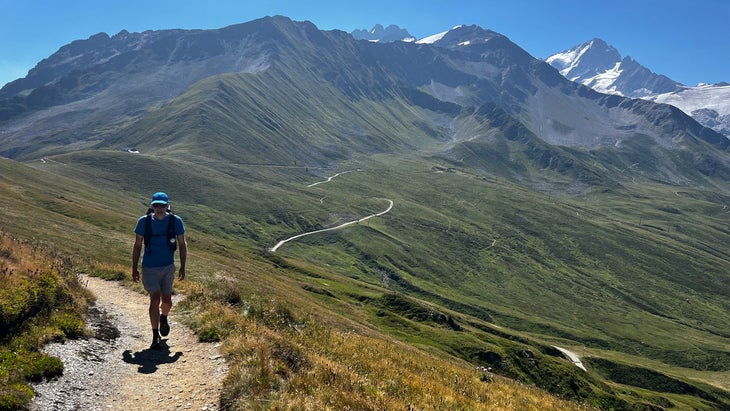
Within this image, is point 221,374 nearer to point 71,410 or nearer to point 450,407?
point 71,410

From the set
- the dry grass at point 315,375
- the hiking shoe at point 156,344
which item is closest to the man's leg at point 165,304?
the hiking shoe at point 156,344

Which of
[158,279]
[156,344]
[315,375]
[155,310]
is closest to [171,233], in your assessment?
[158,279]

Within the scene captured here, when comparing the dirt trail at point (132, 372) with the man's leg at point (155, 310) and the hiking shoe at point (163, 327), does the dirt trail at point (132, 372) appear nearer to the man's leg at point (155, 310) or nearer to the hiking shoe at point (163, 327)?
the hiking shoe at point (163, 327)

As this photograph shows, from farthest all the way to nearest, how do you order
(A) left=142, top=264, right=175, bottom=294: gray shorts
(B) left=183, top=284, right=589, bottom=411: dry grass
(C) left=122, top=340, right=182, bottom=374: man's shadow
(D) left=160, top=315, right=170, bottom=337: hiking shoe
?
(D) left=160, top=315, right=170, bottom=337: hiking shoe, (A) left=142, top=264, right=175, bottom=294: gray shorts, (C) left=122, top=340, right=182, bottom=374: man's shadow, (B) left=183, top=284, right=589, bottom=411: dry grass

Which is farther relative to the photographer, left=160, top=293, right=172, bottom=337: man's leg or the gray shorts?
left=160, top=293, right=172, bottom=337: man's leg

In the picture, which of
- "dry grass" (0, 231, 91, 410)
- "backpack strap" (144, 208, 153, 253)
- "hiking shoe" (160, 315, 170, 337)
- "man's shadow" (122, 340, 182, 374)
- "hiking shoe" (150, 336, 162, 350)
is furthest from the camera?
"hiking shoe" (160, 315, 170, 337)

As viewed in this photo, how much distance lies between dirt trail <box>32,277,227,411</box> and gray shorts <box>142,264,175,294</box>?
2004mm

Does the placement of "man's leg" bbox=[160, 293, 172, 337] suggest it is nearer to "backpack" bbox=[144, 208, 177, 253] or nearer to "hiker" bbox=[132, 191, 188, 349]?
"hiker" bbox=[132, 191, 188, 349]

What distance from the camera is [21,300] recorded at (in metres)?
15.1

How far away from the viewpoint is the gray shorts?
16312mm

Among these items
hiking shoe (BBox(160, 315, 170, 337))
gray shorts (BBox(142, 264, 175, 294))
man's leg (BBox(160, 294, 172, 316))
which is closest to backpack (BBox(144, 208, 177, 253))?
gray shorts (BBox(142, 264, 175, 294))

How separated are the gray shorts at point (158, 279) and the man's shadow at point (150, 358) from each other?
2013 mm

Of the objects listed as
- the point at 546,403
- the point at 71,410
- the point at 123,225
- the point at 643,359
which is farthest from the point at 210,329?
the point at 643,359

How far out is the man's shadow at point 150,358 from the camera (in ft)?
47.0
